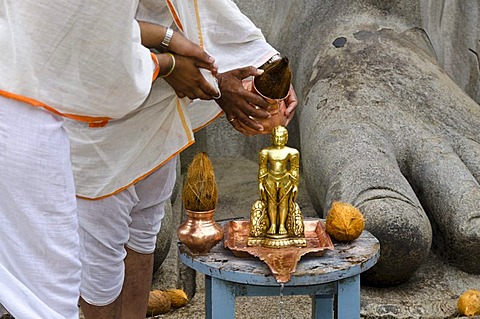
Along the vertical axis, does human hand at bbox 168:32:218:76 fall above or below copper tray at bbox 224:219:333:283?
above

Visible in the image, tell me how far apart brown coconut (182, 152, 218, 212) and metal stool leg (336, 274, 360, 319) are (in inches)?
13.2

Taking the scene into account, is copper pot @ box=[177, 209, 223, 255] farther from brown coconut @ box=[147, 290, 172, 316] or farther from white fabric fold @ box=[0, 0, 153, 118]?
brown coconut @ box=[147, 290, 172, 316]

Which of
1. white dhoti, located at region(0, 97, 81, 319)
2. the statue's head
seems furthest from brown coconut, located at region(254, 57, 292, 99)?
white dhoti, located at region(0, 97, 81, 319)

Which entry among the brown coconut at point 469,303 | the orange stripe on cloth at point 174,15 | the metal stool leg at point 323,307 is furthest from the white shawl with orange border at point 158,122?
the brown coconut at point 469,303

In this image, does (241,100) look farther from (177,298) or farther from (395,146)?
(395,146)

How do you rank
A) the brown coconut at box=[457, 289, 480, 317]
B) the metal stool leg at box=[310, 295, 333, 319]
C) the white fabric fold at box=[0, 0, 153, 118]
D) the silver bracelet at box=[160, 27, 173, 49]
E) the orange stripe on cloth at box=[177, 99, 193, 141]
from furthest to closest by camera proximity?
the brown coconut at box=[457, 289, 480, 317]
the metal stool leg at box=[310, 295, 333, 319]
the orange stripe on cloth at box=[177, 99, 193, 141]
the silver bracelet at box=[160, 27, 173, 49]
the white fabric fold at box=[0, 0, 153, 118]

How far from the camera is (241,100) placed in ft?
6.49

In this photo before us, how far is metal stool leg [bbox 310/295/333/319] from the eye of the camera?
234 cm

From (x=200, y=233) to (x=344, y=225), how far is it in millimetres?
328

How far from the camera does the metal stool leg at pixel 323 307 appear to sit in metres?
2.34

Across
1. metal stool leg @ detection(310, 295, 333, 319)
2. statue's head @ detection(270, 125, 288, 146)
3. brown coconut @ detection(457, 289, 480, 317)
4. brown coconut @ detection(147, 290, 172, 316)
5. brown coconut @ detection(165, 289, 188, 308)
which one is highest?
statue's head @ detection(270, 125, 288, 146)

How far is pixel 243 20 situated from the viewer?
6.54ft

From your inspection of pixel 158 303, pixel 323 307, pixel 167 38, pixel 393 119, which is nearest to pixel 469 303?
pixel 323 307

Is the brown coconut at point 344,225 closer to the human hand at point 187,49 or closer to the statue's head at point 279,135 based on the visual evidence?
the statue's head at point 279,135
